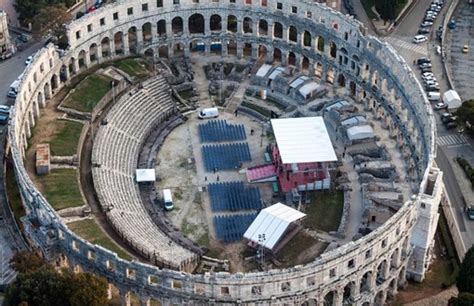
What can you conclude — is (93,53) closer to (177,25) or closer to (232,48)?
(177,25)

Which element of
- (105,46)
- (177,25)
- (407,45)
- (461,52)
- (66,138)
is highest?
(177,25)

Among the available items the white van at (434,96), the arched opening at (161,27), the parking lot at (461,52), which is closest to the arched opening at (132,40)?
the arched opening at (161,27)

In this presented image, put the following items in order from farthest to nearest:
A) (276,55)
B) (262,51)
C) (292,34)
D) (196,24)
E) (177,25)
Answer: (177,25), (196,24), (292,34), (262,51), (276,55)

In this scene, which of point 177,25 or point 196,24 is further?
point 177,25

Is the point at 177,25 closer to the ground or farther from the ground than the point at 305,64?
farther from the ground

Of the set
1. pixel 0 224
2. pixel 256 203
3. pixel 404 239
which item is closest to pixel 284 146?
pixel 256 203

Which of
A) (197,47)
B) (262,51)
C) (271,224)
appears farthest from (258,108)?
(271,224)

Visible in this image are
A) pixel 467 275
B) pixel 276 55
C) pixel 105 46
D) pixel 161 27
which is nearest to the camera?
pixel 467 275

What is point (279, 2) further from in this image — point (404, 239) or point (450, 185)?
point (404, 239)
